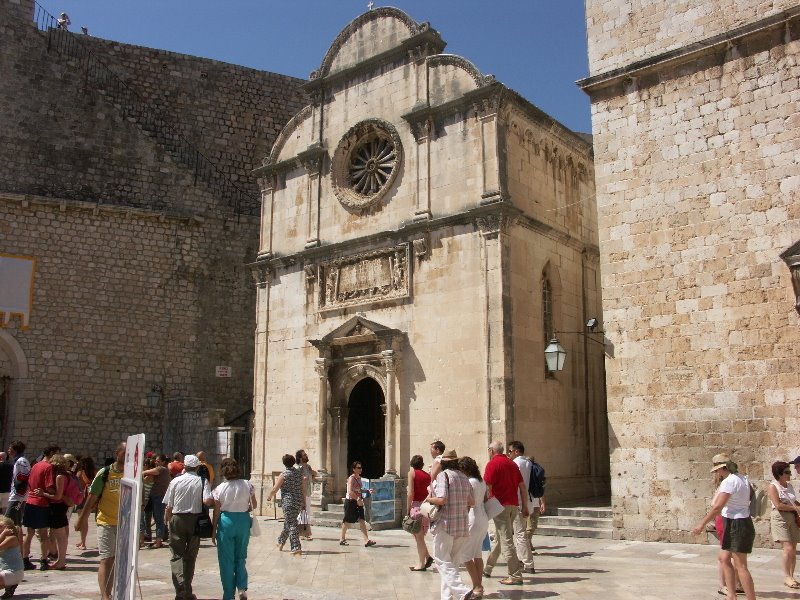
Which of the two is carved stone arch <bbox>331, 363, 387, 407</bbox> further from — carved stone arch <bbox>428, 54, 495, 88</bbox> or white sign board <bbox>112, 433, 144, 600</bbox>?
white sign board <bbox>112, 433, 144, 600</bbox>

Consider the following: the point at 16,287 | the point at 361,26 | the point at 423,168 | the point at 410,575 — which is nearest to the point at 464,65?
the point at 423,168

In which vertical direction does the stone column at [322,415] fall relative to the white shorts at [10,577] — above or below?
above

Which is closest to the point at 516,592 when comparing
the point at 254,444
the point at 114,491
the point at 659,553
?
the point at 659,553

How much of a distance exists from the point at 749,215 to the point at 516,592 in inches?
263

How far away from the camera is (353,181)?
58.9 ft

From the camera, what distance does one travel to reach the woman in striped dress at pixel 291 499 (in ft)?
37.3

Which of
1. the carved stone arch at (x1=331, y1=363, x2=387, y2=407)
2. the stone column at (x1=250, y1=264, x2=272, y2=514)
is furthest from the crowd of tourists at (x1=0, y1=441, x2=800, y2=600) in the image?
the stone column at (x1=250, y1=264, x2=272, y2=514)

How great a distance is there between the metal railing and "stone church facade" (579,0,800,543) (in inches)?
585

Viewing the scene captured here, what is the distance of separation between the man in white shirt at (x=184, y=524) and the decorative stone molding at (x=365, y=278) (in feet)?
29.0

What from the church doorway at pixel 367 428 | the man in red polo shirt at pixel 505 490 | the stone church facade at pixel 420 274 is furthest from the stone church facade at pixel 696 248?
the church doorway at pixel 367 428

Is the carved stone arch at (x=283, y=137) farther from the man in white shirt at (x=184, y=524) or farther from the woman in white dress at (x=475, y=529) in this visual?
the woman in white dress at (x=475, y=529)

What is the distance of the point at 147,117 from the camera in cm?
2486

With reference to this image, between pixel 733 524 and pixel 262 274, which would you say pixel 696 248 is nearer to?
pixel 733 524

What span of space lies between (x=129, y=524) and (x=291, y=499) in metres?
6.03
